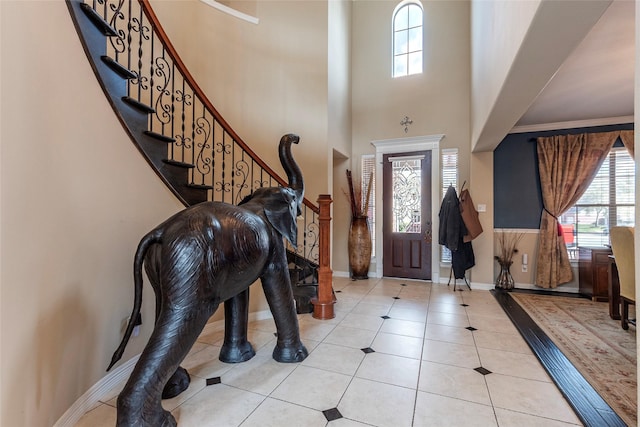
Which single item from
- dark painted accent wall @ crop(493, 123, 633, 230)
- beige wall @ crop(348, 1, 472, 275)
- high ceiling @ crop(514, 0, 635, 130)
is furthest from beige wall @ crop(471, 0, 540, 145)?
dark painted accent wall @ crop(493, 123, 633, 230)

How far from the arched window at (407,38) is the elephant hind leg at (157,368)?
5495mm

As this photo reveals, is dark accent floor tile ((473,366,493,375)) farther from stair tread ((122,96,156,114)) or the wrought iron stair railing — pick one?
stair tread ((122,96,156,114))

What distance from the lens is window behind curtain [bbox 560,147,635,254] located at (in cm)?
407

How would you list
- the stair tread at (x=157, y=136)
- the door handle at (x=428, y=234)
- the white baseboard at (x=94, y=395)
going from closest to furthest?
the white baseboard at (x=94, y=395)
the stair tread at (x=157, y=136)
the door handle at (x=428, y=234)

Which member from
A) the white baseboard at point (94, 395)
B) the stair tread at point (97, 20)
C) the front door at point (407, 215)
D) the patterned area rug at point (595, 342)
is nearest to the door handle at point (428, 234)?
the front door at point (407, 215)

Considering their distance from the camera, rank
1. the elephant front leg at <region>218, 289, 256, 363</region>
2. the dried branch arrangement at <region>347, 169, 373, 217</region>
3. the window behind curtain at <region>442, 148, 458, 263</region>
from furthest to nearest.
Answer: the dried branch arrangement at <region>347, 169, 373, 217</region>, the window behind curtain at <region>442, 148, 458, 263</region>, the elephant front leg at <region>218, 289, 256, 363</region>

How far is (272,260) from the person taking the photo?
2.05m

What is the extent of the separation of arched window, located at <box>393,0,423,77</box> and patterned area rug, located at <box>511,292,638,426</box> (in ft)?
14.2

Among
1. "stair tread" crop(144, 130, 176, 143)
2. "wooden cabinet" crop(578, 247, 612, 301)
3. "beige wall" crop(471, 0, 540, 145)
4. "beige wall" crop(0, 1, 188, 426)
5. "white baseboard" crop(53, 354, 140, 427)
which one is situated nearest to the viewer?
"beige wall" crop(0, 1, 188, 426)

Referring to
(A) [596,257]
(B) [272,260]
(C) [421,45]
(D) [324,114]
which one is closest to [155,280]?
(B) [272,260]

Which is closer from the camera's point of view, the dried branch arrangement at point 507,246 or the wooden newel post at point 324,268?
the wooden newel post at point 324,268

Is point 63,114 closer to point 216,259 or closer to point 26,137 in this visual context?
point 26,137

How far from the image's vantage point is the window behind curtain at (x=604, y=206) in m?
4.07

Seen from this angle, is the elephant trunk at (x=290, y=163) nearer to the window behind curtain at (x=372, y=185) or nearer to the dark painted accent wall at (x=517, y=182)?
the window behind curtain at (x=372, y=185)
